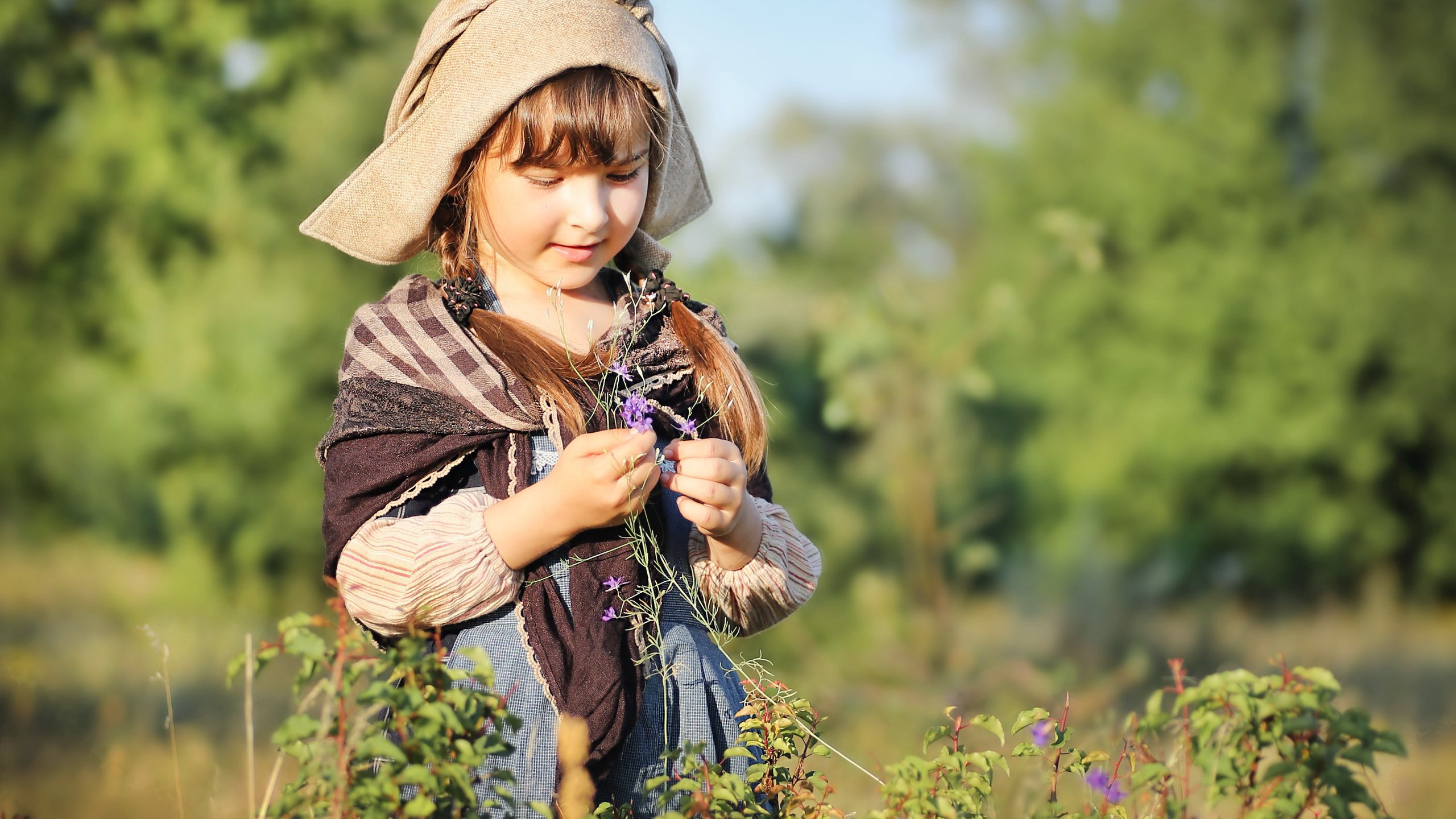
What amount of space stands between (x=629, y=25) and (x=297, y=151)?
5.61m

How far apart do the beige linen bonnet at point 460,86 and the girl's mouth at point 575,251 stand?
22cm

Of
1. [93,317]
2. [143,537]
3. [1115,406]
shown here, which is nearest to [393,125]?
[93,317]

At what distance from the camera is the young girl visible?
187 cm

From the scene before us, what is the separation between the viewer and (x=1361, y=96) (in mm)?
11969

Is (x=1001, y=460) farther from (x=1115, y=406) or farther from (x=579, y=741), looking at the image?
(x=579, y=741)

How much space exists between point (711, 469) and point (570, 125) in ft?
1.99

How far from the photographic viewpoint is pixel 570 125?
6.61 feet

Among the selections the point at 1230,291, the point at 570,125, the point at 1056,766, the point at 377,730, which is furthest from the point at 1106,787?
the point at 1230,291

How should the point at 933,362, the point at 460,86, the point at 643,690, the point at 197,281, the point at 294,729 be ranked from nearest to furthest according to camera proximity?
the point at 294,729 → the point at 643,690 → the point at 460,86 → the point at 933,362 → the point at 197,281

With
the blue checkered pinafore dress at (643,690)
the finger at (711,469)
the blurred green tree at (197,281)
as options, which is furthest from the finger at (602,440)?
the blurred green tree at (197,281)

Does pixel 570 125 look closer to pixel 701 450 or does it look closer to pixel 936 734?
pixel 701 450

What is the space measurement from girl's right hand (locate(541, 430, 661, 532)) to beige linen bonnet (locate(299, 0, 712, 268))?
585 mm

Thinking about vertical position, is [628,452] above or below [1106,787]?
above

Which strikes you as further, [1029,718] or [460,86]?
[460,86]
